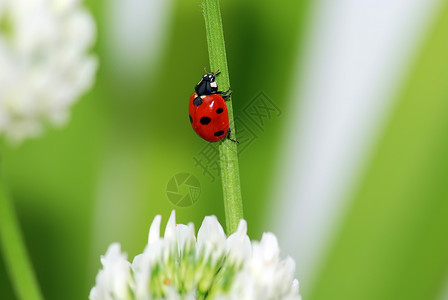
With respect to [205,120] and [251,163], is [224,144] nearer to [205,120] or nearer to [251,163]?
[205,120]

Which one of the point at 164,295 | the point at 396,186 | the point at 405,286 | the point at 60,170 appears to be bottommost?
the point at 164,295

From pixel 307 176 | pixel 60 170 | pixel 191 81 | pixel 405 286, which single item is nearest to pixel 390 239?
pixel 405 286

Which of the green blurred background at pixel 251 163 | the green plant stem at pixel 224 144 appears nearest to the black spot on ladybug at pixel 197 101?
the green plant stem at pixel 224 144

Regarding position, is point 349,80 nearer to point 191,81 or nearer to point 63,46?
point 191,81

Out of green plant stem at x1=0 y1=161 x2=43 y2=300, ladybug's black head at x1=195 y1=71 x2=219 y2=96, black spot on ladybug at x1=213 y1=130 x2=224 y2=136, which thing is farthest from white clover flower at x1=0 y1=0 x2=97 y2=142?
ladybug's black head at x1=195 y1=71 x2=219 y2=96

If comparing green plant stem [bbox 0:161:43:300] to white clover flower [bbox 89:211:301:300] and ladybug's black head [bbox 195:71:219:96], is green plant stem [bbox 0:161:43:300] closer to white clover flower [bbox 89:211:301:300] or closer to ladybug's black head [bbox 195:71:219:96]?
white clover flower [bbox 89:211:301:300]

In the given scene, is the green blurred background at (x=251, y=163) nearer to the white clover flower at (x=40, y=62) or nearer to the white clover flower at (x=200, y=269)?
the white clover flower at (x=200, y=269)
